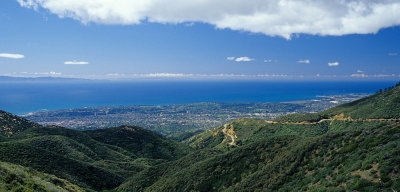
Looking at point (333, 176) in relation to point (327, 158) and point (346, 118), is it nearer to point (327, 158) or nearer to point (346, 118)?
point (327, 158)

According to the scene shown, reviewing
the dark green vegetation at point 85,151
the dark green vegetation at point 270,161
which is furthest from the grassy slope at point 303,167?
the dark green vegetation at point 85,151

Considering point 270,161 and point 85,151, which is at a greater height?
point 270,161

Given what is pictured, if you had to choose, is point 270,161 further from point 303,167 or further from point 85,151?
point 85,151

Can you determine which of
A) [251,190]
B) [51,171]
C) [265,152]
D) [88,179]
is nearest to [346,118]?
[265,152]

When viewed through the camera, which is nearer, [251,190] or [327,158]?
[327,158]

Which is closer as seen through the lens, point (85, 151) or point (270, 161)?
point (270, 161)

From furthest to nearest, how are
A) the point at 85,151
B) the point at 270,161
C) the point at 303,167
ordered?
the point at 85,151
the point at 270,161
the point at 303,167

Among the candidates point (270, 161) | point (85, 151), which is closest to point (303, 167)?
point (270, 161)

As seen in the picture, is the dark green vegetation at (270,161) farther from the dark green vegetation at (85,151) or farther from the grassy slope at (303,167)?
the dark green vegetation at (85,151)
